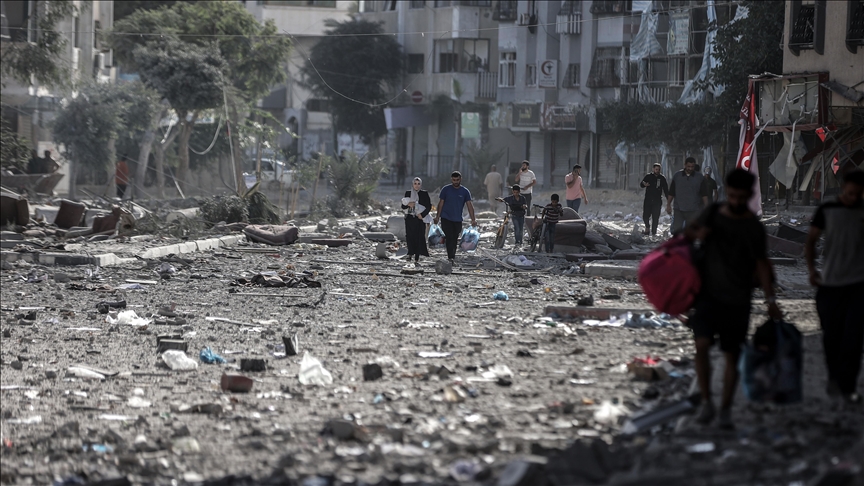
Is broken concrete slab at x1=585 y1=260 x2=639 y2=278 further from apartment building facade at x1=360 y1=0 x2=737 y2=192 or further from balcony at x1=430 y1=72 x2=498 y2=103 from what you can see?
balcony at x1=430 y1=72 x2=498 y2=103

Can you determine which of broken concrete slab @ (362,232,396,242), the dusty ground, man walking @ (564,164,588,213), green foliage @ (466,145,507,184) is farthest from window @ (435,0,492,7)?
the dusty ground

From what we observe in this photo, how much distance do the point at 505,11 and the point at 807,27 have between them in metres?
30.5

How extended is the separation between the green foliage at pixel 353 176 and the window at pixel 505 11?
68.9ft

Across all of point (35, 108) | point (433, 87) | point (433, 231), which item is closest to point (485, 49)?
point (433, 87)

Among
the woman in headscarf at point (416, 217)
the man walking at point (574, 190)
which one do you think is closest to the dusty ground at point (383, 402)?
the woman in headscarf at point (416, 217)

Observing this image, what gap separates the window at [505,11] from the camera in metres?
50.6

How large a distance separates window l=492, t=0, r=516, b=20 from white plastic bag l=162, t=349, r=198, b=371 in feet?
142

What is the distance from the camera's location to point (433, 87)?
5425 cm

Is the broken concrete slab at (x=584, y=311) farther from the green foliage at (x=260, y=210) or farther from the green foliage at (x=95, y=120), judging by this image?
the green foliage at (x=95, y=120)

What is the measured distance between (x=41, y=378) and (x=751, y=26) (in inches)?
883

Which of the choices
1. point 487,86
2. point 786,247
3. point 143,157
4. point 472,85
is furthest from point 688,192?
point 472,85

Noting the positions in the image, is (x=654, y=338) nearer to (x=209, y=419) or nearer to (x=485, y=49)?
(x=209, y=419)

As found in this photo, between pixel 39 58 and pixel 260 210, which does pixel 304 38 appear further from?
pixel 260 210

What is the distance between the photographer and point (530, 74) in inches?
1956
